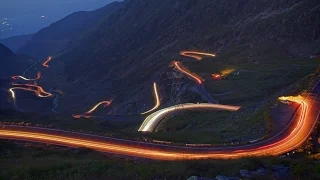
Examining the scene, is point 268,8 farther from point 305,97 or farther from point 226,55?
point 305,97

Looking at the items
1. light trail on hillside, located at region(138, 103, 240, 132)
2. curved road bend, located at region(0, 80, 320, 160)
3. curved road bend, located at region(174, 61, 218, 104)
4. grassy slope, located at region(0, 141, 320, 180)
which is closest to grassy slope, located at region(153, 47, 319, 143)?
curved road bend, located at region(174, 61, 218, 104)

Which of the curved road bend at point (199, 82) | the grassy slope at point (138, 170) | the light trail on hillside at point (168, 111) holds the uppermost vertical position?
the curved road bend at point (199, 82)

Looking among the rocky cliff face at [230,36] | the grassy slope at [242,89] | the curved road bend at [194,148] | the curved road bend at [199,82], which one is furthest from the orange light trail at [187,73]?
the curved road bend at [194,148]

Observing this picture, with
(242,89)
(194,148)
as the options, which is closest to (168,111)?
(242,89)

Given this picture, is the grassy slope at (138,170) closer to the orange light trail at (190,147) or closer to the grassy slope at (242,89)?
the orange light trail at (190,147)

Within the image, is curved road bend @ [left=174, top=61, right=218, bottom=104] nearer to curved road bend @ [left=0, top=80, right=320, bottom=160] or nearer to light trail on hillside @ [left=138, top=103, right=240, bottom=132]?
light trail on hillside @ [left=138, top=103, right=240, bottom=132]

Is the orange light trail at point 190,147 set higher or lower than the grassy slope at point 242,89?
lower

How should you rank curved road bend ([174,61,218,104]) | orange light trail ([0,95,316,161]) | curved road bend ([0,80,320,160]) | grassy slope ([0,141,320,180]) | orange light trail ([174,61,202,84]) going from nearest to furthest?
grassy slope ([0,141,320,180])
orange light trail ([0,95,316,161])
curved road bend ([0,80,320,160])
curved road bend ([174,61,218,104])
orange light trail ([174,61,202,84])

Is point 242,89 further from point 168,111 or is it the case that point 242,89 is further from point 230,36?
point 230,36
